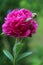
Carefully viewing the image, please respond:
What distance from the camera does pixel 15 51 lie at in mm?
843

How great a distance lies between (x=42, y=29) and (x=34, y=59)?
1034 mm

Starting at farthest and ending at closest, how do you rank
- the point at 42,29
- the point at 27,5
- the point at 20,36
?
the point at 42,29, the point at 27,5, the point at 20,36

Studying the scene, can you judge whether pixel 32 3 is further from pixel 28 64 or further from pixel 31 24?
pixel 31 24

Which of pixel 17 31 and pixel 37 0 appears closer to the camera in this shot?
pixel 17 31

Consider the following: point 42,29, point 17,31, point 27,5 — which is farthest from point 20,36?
point 42,29

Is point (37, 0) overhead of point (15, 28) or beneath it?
overhead

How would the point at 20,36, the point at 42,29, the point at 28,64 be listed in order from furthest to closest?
1. the point at 42,29
2. the point at 28,64
3. the point at 20,36

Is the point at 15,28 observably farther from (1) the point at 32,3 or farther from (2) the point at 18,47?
(1) the point at 32,3

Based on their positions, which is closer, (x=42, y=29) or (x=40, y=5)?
(x=40, y=5)

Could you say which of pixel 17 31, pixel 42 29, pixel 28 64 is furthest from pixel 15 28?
pixel 42 29

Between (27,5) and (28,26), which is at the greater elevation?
(27,5)

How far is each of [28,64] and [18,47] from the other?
1.13 metres

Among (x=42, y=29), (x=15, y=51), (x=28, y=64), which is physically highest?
(x=42, y=29)

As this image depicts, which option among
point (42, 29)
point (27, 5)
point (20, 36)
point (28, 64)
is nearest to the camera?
point (20, 36)
